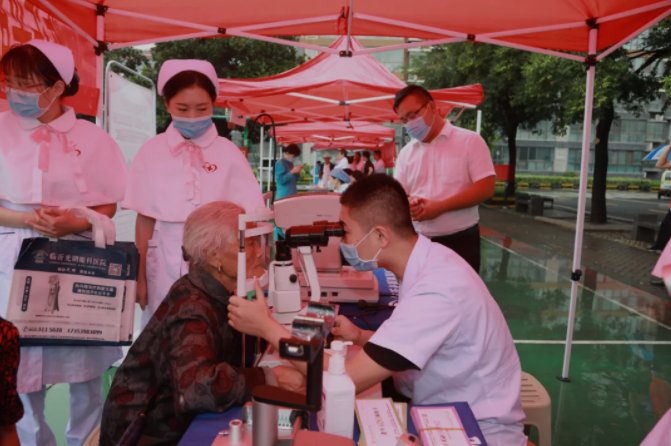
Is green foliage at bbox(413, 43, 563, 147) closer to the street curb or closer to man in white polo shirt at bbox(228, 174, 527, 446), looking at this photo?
the street curb

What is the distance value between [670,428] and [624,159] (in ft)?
193

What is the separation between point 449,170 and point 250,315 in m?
2.44

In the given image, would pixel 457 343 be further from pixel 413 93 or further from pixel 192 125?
pixel 413 93

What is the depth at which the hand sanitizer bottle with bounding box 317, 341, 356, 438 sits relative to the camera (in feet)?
4.00

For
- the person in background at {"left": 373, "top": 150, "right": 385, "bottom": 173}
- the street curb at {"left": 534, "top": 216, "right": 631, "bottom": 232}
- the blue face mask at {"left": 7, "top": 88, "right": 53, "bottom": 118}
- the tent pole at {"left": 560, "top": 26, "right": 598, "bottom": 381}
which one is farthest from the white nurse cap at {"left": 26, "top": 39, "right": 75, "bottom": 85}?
the person in background at {"left": 373, "top": 150, "right": 385, "bottom": 173}

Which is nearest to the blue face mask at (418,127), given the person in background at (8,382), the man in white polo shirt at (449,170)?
the man in white polo shirt at (449,170)

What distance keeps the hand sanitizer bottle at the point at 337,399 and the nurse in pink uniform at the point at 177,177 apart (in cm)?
134

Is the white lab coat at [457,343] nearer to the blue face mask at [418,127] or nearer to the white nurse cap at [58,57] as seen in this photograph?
the white nurse cap at [58,57]

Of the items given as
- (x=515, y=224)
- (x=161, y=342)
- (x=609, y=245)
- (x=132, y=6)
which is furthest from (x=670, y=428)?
(x=515, y=224)

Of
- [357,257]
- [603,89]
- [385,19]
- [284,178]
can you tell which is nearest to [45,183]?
[357,257]

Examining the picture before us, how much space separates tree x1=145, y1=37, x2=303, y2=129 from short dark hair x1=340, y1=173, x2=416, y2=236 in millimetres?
19550

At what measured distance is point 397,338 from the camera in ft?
4.99

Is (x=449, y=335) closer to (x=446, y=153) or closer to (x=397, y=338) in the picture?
(x=397, y=338)

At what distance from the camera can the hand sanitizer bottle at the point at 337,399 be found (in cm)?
122
